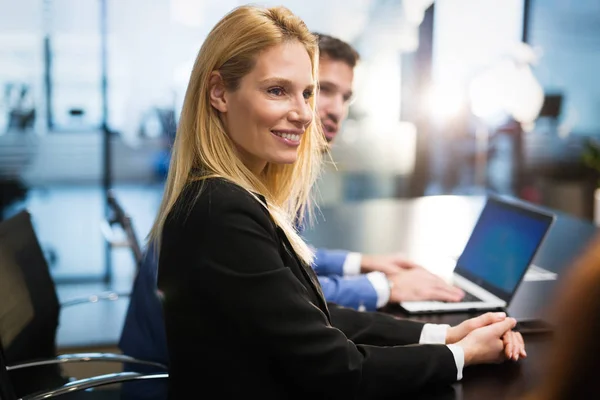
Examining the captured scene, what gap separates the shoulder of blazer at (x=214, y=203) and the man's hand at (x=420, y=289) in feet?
2.19

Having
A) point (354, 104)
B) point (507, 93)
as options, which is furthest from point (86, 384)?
point (507, 93)

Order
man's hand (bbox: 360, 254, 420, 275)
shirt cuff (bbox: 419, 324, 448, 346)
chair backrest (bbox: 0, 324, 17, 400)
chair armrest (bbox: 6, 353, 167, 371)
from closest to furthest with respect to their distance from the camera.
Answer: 1. chair backrest (bbox: 0, 324, 17, 400)
2. shirt cuff (bbox: 419, 324, 448, 346)
3. chair armrest (bbox: 6, 353, 167, 371)
4. man's hand (bbox: 360, 254, 420, 275)

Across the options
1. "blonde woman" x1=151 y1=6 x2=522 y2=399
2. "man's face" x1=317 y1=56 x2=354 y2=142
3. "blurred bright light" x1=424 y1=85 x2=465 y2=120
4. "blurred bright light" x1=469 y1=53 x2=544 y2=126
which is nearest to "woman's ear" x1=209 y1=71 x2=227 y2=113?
"blonde woman" x1=151 y1=6 x2=522 y2=399

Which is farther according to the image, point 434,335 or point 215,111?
point 434,335

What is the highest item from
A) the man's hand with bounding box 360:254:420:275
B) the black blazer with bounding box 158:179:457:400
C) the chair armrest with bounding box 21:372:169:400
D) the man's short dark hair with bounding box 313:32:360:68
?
the man's short dark hair with bounding box 313:32:360:68

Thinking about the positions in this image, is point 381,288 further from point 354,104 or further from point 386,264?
point 354,104

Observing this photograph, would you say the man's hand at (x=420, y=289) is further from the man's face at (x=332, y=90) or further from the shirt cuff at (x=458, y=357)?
the man's face at (x=332, y=90)

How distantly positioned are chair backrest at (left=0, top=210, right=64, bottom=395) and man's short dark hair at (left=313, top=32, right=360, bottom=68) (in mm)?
1107

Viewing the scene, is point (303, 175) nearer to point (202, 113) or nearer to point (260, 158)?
point (260, 158)

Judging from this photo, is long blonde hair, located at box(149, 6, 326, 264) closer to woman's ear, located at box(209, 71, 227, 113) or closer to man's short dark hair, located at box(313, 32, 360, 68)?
woman's ear, located at box(209, 71, 227, 113)

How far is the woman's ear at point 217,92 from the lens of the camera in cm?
138

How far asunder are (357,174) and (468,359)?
3.62m

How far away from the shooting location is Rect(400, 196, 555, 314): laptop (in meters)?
1.80

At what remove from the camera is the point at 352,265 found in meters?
2.21
